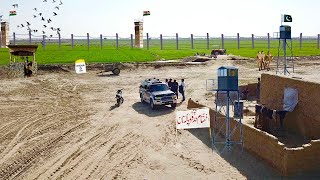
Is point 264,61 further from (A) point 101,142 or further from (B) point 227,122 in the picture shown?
(A) point 101,142

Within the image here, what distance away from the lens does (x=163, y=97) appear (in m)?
26.8

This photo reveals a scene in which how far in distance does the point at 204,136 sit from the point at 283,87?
16.5 ft

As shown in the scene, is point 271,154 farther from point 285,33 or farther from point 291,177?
point 285,33

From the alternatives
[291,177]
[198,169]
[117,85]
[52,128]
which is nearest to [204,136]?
[198,169]

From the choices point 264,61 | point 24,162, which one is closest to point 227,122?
point 24,162

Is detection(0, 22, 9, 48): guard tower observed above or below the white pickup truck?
above

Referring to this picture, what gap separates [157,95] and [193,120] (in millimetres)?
6380

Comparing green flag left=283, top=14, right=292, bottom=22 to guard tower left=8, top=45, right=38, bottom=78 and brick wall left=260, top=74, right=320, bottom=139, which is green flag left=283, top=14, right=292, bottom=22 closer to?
brick wall left=260, top=74, right=320, bottom=139

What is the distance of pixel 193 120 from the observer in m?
21.0

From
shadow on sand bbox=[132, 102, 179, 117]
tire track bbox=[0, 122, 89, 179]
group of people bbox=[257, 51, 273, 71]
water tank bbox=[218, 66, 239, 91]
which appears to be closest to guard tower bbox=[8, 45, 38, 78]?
shadow on sand bbox=[132, 102, 179, 117]

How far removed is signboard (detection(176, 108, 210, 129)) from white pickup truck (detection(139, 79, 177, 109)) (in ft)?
19.6

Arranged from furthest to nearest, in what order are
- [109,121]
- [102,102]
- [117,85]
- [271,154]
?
[117,85] → [102,102] → [109,121] → [271,154]

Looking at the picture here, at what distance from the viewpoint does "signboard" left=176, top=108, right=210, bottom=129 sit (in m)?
20.6

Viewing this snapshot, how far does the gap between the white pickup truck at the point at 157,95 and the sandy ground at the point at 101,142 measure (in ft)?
2.14
